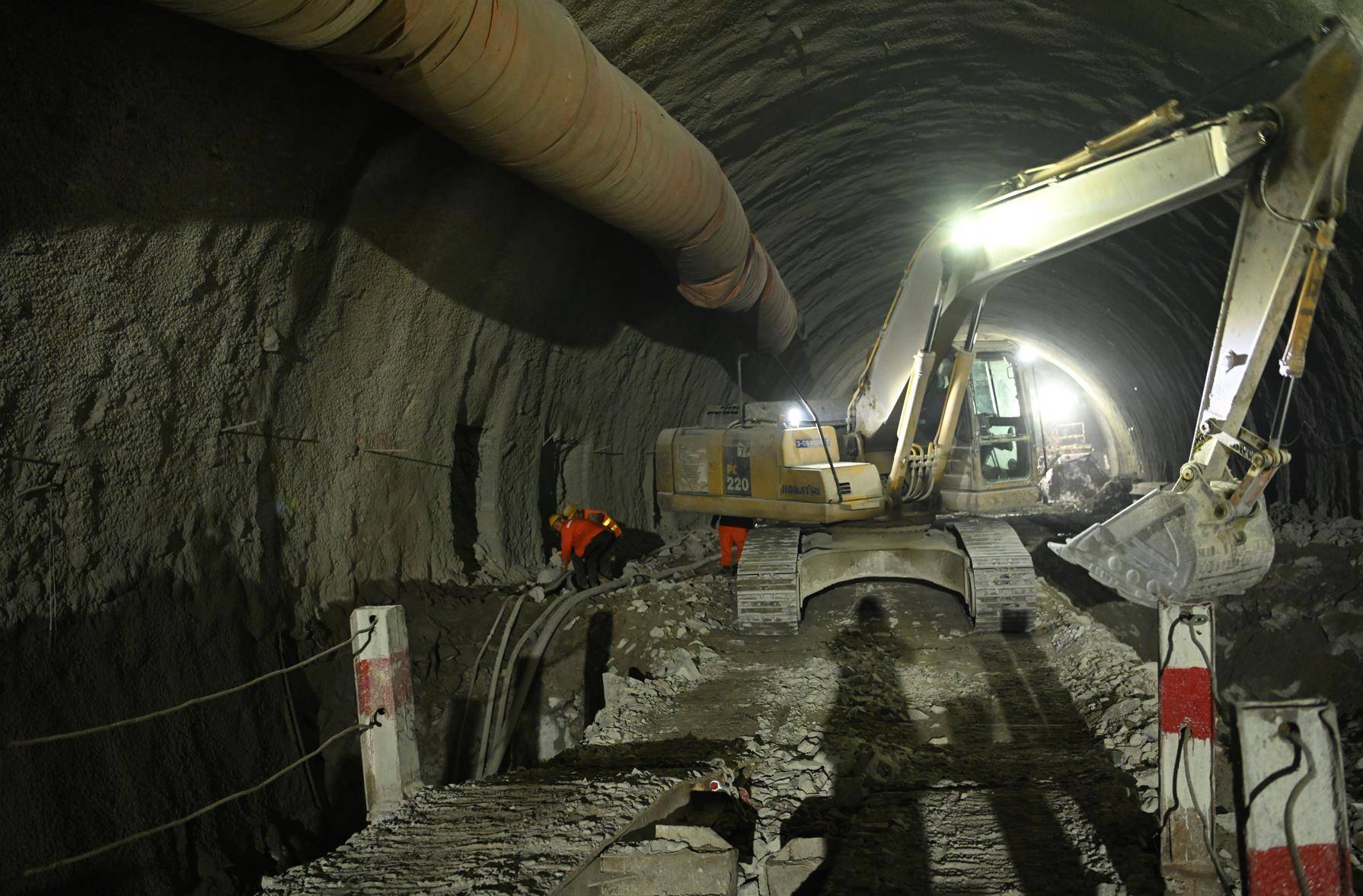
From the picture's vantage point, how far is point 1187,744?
9.98ft

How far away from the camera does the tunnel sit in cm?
378

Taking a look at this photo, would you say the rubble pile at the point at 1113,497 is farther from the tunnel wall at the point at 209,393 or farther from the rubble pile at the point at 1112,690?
the tunnel wall at the point at 209,393

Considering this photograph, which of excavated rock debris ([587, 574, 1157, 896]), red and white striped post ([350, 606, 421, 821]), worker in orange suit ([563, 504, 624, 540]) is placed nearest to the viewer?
excavated rock debris ([587, 574, 1157, 896])

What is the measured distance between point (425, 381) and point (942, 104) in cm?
550

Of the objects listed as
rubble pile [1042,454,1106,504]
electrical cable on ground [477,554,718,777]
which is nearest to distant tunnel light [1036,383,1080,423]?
rubble pile [1042,454,1106,504]

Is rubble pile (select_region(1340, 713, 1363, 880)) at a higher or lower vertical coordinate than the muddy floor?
lower

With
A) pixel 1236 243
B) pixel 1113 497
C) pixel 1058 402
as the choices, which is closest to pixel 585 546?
pixel 1236 243

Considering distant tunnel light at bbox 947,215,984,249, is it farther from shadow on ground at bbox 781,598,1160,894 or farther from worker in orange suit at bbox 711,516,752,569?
worker in orange suit at bbox 711,516,752,569

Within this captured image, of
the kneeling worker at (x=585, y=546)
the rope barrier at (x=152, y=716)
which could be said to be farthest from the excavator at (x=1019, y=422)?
the rope barrier at (x=152, y=716)

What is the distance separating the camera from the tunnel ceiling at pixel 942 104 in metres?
5.95

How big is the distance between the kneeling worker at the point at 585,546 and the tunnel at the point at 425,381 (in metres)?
0.50

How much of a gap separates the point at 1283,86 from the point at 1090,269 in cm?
612

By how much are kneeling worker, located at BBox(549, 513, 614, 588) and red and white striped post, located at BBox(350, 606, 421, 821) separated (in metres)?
4.73

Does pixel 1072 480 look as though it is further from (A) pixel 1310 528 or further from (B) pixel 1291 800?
(B) pixel 1291 800
